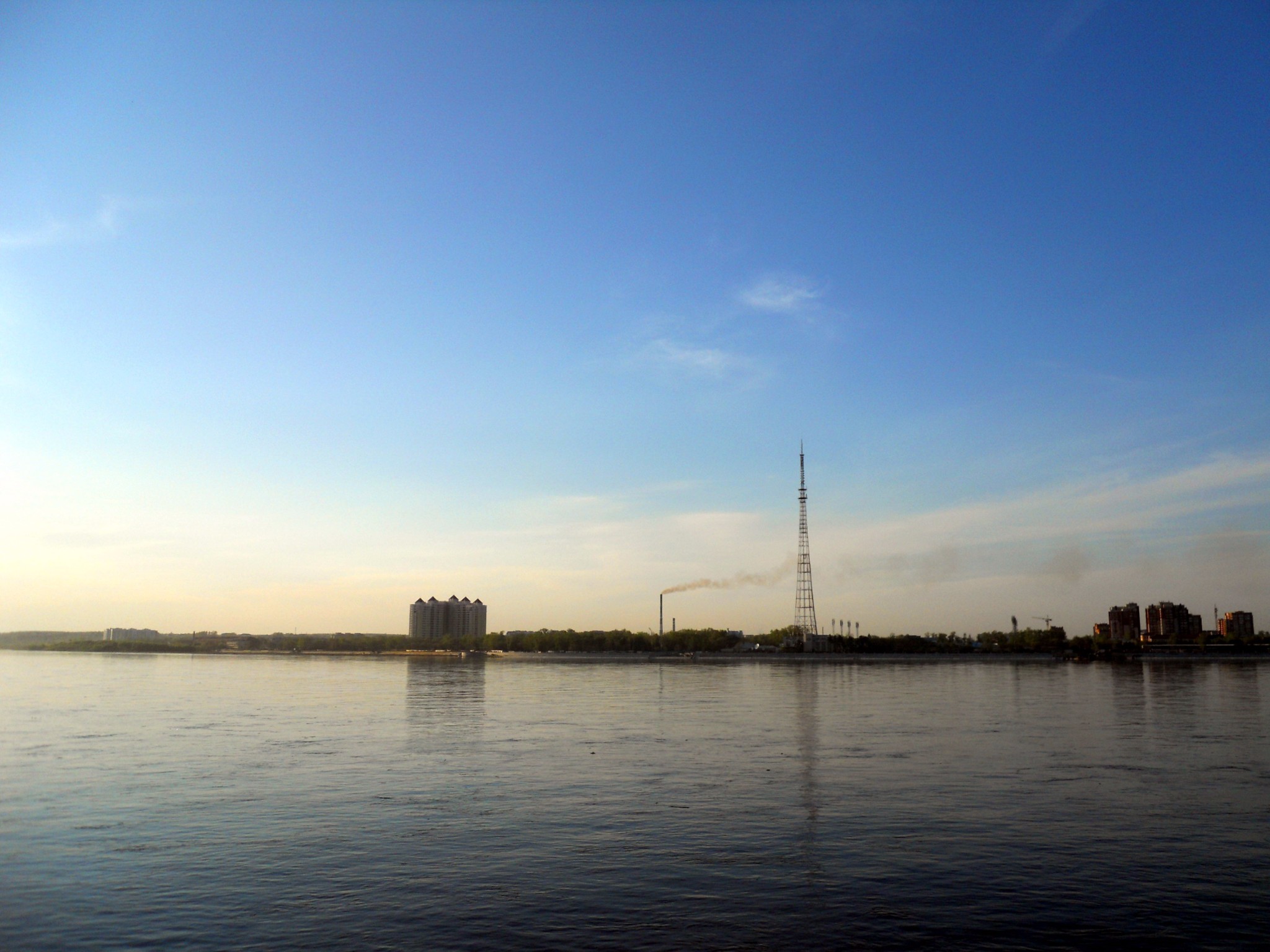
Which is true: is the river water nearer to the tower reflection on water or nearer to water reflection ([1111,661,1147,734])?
the tower reflection on water

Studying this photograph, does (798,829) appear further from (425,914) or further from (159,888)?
(159,888)

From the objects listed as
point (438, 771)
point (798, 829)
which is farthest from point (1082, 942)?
point (438, 771)

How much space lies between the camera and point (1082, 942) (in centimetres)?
1961

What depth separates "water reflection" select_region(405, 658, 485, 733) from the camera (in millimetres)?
64125

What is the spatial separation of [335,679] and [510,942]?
124 m

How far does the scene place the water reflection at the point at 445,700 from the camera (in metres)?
64.1

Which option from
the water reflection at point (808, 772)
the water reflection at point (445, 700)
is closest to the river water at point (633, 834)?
the water reflection at point (808, 772)

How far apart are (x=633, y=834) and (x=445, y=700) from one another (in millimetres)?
61896

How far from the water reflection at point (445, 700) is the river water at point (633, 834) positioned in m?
1.98

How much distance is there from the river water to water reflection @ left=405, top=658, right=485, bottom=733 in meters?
1.98

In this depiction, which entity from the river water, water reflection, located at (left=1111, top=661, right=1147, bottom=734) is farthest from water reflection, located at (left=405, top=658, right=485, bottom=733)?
water reflection, located at (left=1111, top=661, right=1147, bottom=734)

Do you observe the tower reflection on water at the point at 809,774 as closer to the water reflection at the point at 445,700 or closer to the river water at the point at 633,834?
the river water at the point at 633,834

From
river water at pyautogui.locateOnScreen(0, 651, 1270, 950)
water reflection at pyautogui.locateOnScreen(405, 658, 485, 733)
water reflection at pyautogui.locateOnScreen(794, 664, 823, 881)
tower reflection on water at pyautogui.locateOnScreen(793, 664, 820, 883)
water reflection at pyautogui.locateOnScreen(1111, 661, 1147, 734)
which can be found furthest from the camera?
water reflection at pyautogui.locateOnScreen(1111, 661, 1147, 734)

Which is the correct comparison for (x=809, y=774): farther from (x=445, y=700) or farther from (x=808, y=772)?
(x=445, y=700)
